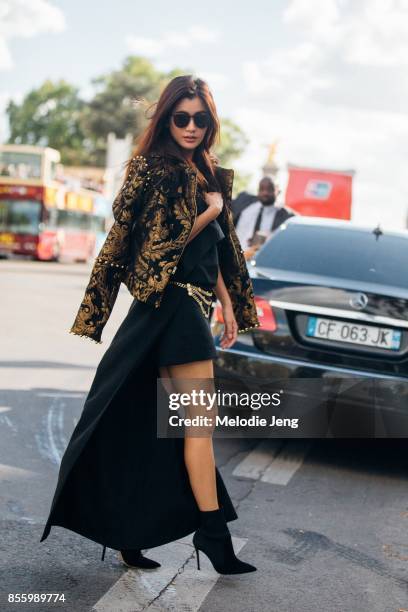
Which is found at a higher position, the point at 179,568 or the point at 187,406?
the point at 187,406

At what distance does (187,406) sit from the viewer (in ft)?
12.6

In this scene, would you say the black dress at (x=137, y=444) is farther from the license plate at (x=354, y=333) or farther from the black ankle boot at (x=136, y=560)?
the license plate at (x=354, y=333)

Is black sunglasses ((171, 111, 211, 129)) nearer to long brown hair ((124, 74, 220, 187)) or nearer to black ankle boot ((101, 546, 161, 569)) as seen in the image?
long brown hair ((124, 74, 220, 187))

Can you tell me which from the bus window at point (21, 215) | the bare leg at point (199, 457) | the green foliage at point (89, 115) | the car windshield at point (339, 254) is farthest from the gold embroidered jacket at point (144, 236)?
the green foliage at point (89, 115)

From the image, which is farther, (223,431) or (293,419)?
(223,431)

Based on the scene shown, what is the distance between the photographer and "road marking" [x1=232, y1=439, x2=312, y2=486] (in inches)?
231

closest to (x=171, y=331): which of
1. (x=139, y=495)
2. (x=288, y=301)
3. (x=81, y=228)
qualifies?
(x=139, y=495)

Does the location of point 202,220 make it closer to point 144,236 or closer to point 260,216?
point 144,236

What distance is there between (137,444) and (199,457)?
0.75 feet

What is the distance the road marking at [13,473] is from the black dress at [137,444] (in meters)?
1.64

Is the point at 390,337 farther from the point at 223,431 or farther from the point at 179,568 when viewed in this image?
the point at 179,568

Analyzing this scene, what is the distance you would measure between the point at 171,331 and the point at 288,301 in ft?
7.76

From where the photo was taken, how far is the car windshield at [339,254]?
639 cm

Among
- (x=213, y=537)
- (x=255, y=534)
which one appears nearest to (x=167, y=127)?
(x=213, y=537)
